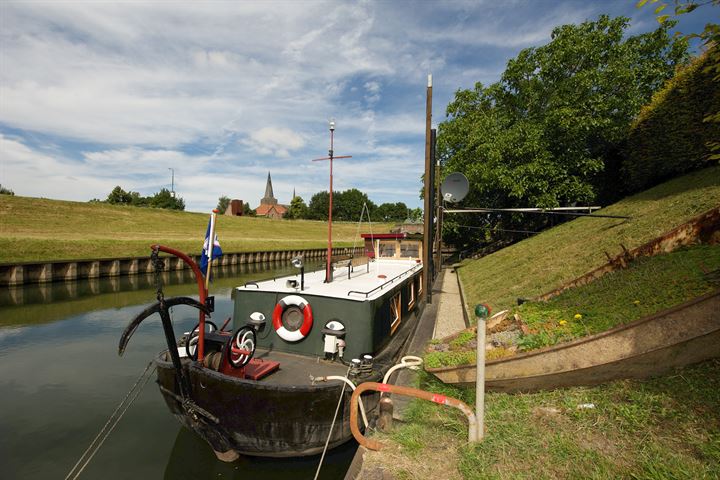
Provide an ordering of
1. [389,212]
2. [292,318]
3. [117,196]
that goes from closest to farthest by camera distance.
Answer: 1. [292,318]
2. [117,196]
3. [389,212]

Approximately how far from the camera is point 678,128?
13.5 m

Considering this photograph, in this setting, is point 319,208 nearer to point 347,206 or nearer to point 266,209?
point 347,206

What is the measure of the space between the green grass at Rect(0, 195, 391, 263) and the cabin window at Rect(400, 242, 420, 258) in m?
2.39

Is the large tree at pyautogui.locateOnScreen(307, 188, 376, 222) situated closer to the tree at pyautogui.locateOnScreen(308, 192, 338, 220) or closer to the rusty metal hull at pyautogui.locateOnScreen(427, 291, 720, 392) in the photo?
the tree at pyautogui.locateOnScreen(308, 192, 338, 220)

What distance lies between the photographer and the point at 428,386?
6156mm

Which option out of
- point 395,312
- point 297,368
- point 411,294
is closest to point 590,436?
point 297,368

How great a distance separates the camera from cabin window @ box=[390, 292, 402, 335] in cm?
970

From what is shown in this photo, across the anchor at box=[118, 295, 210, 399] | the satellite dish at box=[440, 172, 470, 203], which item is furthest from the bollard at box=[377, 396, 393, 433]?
the satellite dish at box=[440, 172, 470, 203]

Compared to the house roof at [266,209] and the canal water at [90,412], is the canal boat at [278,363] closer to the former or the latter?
the canal water at [90,412]

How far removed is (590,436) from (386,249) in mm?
13236

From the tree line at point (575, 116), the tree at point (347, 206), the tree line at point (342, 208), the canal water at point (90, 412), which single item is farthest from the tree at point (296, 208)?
the canal water at point (90, 412)

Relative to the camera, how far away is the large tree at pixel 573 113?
828 inches

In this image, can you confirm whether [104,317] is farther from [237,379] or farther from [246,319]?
[237,379]

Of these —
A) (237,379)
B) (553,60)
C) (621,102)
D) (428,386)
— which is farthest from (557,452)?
(553,60)
